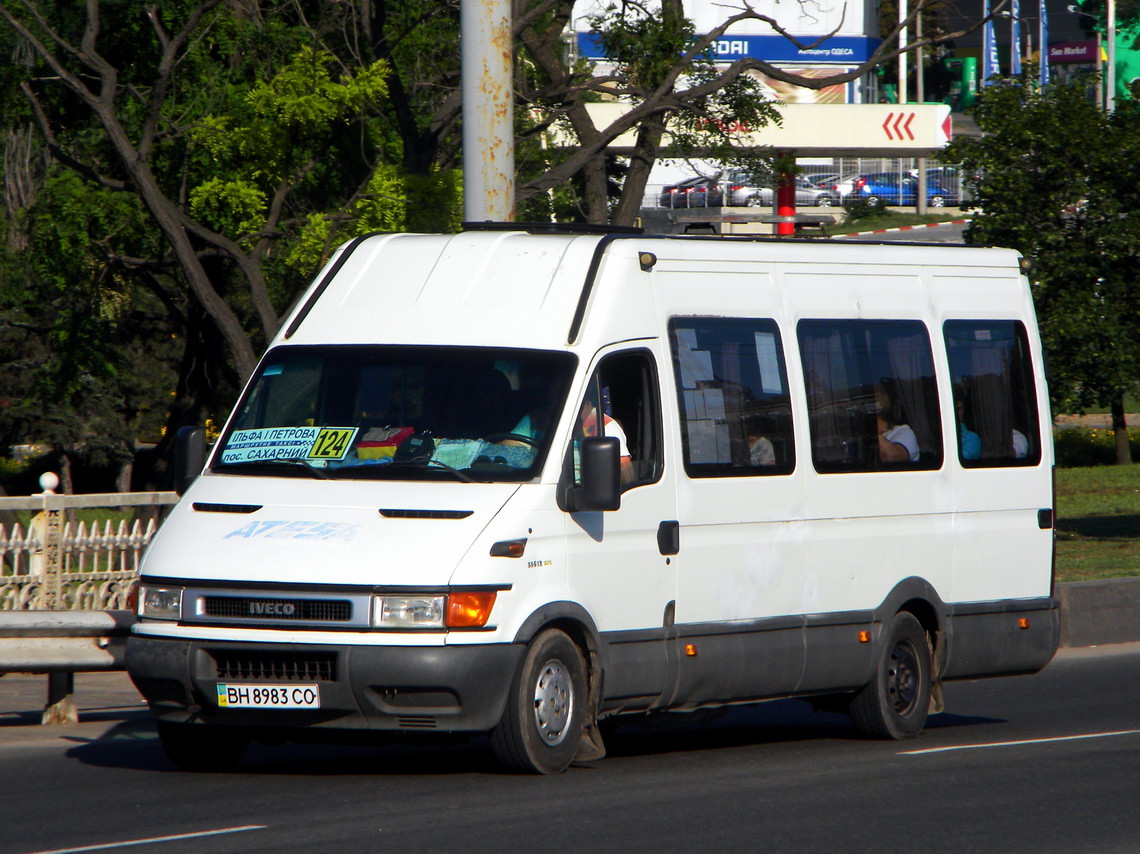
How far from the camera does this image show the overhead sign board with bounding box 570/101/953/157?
56.8 meters

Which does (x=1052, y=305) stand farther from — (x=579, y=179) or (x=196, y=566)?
(x=196, y=566)

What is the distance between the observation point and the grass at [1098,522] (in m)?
20.0

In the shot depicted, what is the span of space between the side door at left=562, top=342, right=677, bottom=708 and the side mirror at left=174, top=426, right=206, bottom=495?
1.94m

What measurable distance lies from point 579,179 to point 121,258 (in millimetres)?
6706

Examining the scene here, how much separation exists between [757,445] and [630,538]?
1.16m

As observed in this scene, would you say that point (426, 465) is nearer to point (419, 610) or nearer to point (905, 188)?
point (419, 610)

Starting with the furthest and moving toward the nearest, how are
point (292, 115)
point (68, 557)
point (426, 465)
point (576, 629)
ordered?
1. point (292, 115)
2. point (68, 557)
3. point (576, 629)
4. point (426, 465)

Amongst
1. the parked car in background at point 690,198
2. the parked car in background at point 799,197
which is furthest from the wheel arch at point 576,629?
the parked car in background at point 690,198

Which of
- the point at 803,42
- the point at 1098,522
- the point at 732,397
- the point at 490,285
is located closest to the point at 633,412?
the point at 732,397

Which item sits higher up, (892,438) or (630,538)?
(892,438)

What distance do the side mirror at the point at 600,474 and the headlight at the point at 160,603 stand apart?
182cm

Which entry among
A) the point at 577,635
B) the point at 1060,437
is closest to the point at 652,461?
the point at 577,635

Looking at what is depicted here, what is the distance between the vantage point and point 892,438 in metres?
10.4

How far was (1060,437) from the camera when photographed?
39.7 m
